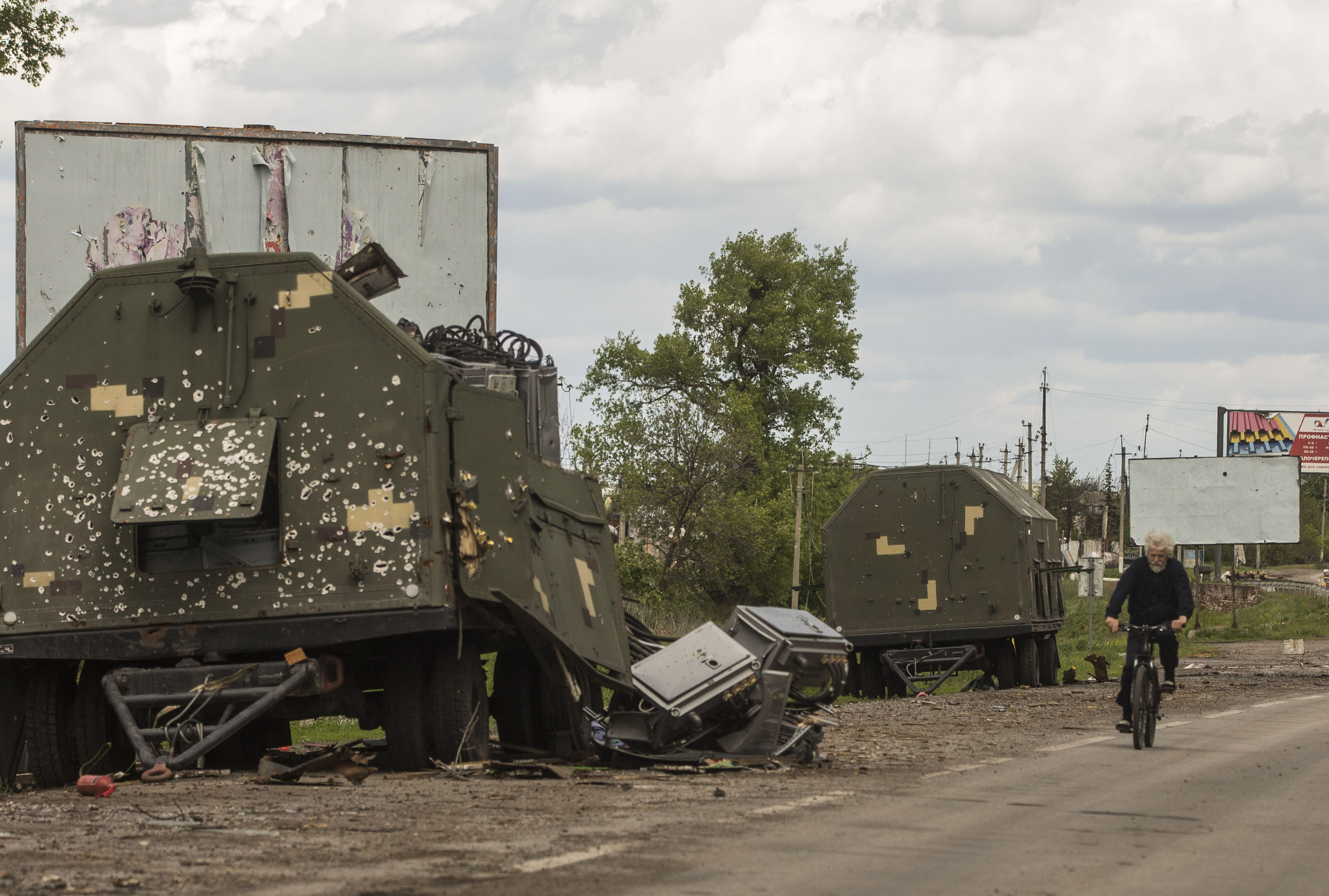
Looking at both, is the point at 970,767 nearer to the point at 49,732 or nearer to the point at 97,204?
the point at 49,732

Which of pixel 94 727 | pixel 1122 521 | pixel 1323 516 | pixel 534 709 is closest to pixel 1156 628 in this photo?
pixel 534 709

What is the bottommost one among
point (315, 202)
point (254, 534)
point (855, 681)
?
point (855, 681)

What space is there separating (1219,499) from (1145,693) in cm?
3796

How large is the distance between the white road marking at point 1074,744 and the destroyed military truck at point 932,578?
795cm

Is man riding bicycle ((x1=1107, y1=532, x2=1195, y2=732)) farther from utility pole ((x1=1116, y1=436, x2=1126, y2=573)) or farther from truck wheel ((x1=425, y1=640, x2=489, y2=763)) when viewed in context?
utility pole ((x1=1116, y1=436, x2=1126, y2=573))

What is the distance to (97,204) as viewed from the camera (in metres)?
13.5

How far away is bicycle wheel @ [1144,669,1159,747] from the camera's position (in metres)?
11.9

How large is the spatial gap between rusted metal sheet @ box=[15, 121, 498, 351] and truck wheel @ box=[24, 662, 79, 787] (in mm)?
4154

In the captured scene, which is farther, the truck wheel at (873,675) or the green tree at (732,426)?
the green tree at (732,426)

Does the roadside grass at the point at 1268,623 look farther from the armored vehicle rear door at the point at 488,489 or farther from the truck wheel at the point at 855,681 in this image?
the armored vehicle rear door at the point at 488,489

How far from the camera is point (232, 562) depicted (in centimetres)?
936

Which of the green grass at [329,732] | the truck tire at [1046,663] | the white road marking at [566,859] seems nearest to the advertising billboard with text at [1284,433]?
the truck tire at [1046,663]

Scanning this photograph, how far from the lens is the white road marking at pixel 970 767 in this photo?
389 inches

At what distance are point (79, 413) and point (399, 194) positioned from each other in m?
4.83
